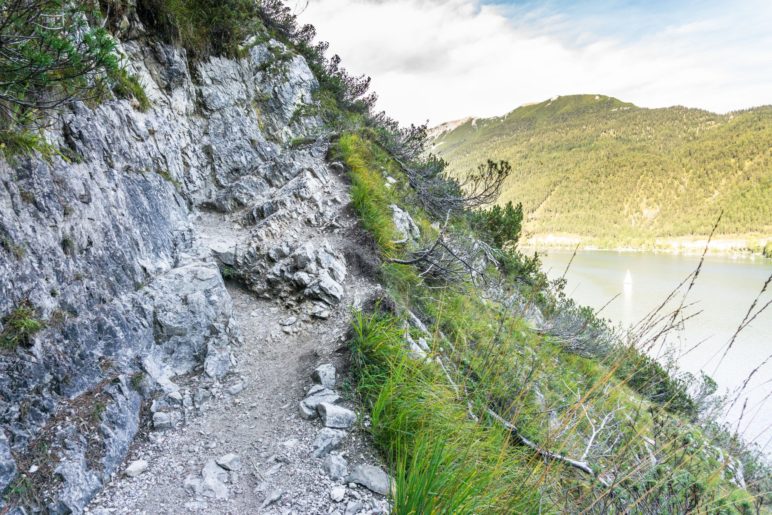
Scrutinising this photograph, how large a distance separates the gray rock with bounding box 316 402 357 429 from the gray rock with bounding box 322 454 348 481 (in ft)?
0.83

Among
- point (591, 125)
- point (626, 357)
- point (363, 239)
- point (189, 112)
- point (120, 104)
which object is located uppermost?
point (591, 125)

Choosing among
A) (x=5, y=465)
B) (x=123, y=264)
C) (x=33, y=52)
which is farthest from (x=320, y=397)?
(x=33, y=52)

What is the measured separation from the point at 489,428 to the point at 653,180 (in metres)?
102

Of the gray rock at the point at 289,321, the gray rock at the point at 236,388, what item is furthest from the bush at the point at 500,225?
the gray rock at the point at 236,388

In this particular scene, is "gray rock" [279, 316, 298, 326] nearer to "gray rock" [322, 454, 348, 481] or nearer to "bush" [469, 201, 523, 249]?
"gray rock" [322, 454, 348, 481]

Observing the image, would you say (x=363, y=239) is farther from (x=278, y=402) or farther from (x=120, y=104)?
(x=120, y=104)

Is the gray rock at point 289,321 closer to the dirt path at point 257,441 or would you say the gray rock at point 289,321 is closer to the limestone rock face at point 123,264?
the dirt path at point 257,441

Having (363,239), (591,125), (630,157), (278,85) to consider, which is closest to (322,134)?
(278,85)

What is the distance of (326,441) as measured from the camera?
104 inches

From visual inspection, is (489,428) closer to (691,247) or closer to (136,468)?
(136,468)

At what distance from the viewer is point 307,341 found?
4055 millimetres

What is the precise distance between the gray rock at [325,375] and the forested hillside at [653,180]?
38.5 m

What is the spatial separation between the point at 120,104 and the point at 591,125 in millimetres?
163771

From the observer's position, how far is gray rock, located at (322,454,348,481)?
2418 mm
